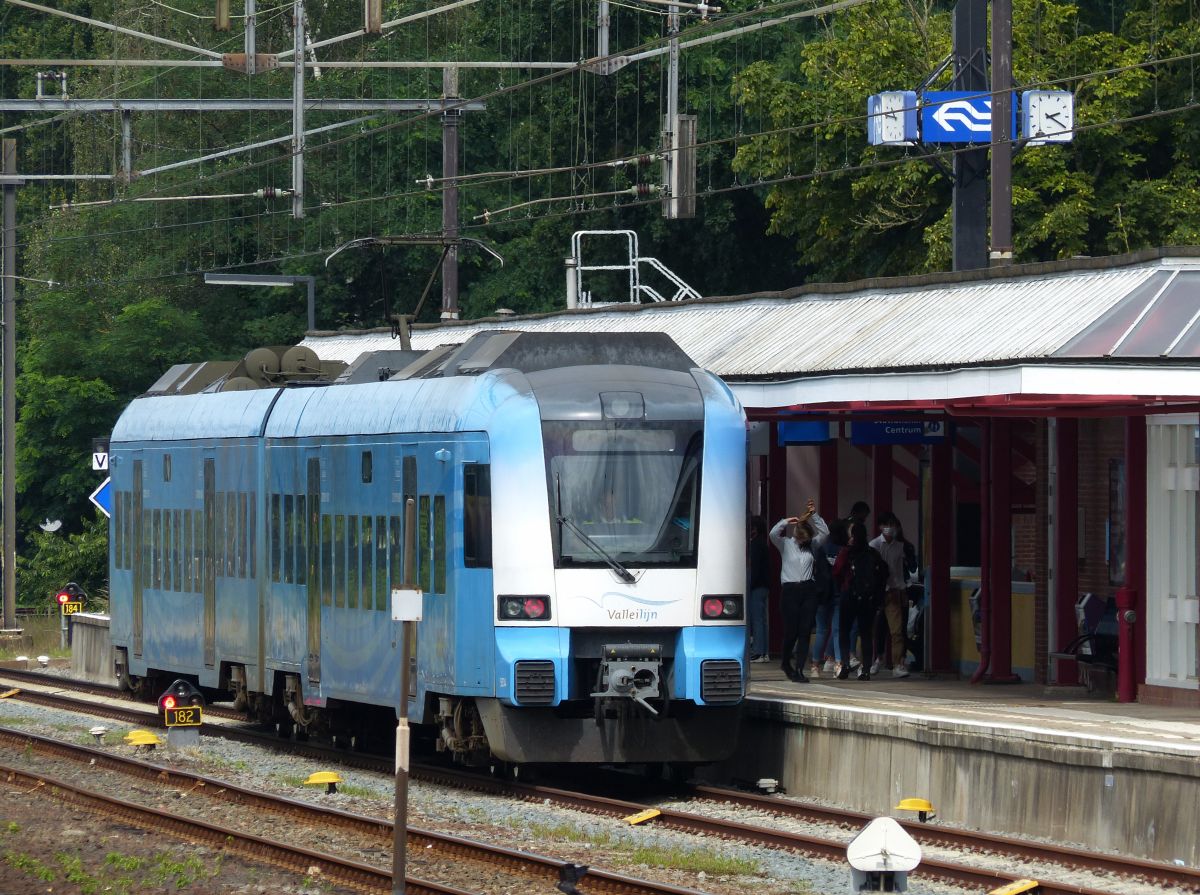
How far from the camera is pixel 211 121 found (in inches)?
2603

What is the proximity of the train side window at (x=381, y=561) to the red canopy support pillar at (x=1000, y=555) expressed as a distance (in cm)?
601

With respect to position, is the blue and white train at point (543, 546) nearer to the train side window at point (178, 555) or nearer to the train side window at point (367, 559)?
the train side window at point (367, 559)

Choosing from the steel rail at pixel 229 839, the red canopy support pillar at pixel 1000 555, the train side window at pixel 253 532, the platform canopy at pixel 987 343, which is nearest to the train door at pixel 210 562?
the train side window at pixel 253 532

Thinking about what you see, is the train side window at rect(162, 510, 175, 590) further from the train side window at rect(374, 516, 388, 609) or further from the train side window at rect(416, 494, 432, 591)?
the train side window at rect(416, 494, 432, 591)

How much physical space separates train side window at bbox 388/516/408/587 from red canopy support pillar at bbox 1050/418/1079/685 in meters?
5.96

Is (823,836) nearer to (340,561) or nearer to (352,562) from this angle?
(352,562)

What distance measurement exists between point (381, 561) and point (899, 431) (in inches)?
237

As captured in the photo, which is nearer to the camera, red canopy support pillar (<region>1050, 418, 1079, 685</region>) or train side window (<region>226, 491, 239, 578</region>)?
red canopy support pillar (<region>1050, 418, 1079, 685</region>)

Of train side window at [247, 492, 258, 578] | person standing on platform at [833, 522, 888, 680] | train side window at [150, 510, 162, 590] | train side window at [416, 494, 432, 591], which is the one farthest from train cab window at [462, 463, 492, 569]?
train side window at [150, 510, 162, 590]

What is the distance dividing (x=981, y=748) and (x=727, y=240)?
3970 cm

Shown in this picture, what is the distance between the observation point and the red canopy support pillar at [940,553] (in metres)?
23.9

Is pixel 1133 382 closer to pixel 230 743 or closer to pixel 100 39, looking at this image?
pixel 230 743

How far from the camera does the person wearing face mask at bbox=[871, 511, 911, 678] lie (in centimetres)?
2312

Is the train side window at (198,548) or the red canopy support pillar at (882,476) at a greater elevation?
the red canopy support pillar at (882,476)
